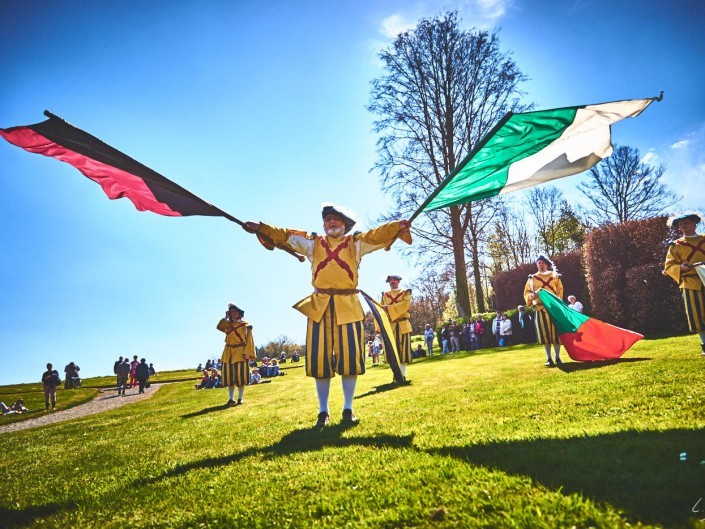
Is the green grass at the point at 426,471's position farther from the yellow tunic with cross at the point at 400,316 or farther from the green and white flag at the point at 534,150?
the yellow tunic with cross at the point at 400,316

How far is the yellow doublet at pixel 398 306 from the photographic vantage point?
920cm

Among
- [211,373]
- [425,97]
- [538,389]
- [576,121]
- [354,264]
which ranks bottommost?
[211,373]

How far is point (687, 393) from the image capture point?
3.58m

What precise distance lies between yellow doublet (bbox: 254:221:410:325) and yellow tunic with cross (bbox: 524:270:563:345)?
468cm

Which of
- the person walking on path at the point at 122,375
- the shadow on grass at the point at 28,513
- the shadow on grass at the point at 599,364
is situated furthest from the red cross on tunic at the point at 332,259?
the person walking on path at the point at 122,375

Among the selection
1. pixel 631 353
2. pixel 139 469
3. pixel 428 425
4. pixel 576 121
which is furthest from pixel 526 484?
pixel 631 353

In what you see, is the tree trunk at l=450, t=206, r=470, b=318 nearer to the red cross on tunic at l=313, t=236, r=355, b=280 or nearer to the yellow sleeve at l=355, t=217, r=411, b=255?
the yellow sleeve at l=355, t=217, r=411, b=255

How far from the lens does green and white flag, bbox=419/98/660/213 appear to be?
4.17 metres

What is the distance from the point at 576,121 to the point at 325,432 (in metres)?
4.44

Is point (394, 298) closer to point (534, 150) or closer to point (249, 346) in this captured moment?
point (249, 346)

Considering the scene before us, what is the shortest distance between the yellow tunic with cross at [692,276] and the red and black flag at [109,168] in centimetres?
752

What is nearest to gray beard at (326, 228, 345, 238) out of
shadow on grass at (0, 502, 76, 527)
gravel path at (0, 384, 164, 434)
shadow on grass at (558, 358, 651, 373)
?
shadow on grass at (0, 502, 76, 527)

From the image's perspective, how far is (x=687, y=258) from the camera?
259 inches

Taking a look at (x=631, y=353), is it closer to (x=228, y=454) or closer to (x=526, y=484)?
(x=526, y=484)
